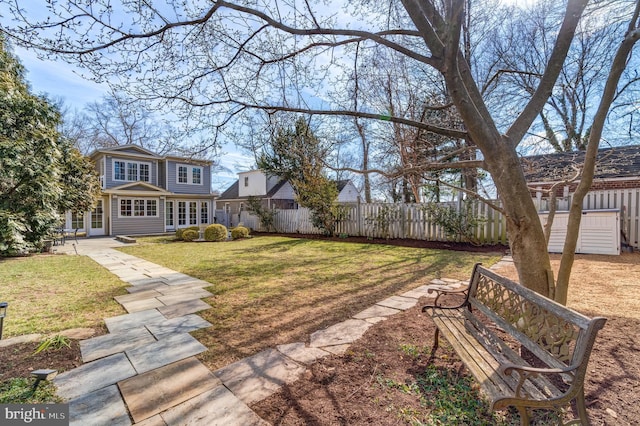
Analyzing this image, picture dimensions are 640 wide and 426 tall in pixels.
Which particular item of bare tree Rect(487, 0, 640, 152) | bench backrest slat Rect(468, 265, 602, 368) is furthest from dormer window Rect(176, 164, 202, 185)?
bench backrest slat Rect(468, 265, 602, 368)

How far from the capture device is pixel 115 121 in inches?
870

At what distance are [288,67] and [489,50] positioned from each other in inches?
334

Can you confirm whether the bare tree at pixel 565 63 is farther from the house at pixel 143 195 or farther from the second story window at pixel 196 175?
the second story window at pixel 196 175

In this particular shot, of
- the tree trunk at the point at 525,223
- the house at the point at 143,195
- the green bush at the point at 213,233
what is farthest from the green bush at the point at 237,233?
the tree trunk at the point at 525,223

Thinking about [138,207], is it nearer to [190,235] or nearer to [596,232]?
[190,235]

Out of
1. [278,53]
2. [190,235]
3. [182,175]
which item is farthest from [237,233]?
[278,53]

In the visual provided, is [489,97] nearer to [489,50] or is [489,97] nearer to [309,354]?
[489,50]

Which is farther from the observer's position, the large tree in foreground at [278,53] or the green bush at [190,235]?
the green bush at [190,235]

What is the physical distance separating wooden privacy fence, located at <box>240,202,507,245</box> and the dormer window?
931 centimetres

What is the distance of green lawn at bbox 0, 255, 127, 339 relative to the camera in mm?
3345

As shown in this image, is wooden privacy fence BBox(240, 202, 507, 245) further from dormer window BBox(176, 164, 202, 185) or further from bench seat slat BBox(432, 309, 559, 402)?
dormer window BBox(176, 164, 202, 185)

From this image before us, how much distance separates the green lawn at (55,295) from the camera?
3.35 meters

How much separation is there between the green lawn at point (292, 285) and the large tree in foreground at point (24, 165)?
3.35 m

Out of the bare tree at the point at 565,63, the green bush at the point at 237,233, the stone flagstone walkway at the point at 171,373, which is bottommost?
the stone flagstone walkway at the point at 171,373
